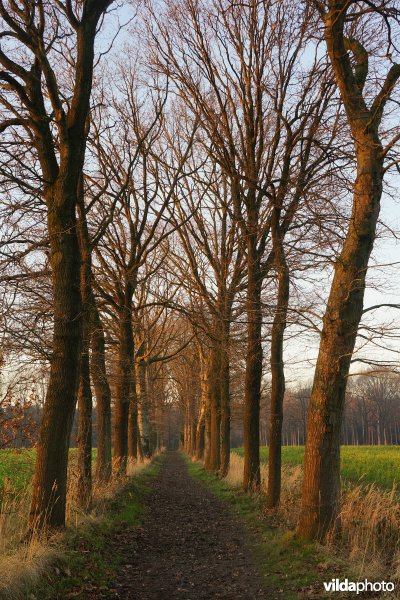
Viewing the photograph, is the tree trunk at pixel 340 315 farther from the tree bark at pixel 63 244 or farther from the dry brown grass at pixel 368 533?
the tree bark at pixel 63 244

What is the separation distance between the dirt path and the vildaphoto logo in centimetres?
80

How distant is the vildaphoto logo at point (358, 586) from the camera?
526 cm

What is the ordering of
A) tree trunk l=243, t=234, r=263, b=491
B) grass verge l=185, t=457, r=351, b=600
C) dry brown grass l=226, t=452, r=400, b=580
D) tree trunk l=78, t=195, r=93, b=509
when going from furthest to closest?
1. tree trunk l=243, t=234, r=263, b=491
2. tree trunk l=78, t=195, r=93, b=509
3. dry brown grass l=226, t=452, r=400, b=580
4. grass verge l=185, t=457, r=351, b=600

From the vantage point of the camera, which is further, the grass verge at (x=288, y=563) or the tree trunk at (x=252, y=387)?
the tree trunk at (x=252, y=387)

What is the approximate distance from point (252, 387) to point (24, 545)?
7963 millimetres

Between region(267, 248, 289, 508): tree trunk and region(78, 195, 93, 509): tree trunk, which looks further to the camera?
region(267, 248, 289, 508): tree trunk

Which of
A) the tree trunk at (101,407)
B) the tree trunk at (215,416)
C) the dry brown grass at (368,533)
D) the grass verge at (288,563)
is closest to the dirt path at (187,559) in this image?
the grass verge at (288,563)

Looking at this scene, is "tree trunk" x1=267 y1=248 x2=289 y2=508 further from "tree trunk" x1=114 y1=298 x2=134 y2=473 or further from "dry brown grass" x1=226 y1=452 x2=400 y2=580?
"tree trunk" x1=114 y1=298 x2=134 y2=473

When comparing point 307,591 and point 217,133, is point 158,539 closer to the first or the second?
point 307,591

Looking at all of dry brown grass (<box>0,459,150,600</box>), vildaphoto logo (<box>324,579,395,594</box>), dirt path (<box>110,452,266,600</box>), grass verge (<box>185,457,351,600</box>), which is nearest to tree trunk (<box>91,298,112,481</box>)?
dirt path (<box>110,452,266,600</box>)

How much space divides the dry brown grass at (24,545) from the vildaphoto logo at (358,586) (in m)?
3.06

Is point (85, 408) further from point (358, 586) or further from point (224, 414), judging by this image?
point (224, 414)

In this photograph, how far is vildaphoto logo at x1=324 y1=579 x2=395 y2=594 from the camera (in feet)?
17.3

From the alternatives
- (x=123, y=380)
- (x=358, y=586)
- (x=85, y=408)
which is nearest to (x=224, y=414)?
(x=123, y=380)
